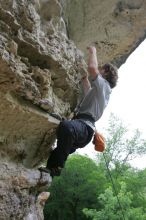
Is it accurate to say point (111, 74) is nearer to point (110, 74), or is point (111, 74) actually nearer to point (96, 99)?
point (110, 74)

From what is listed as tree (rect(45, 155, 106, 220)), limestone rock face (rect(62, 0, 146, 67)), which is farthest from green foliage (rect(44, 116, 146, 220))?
limestone rock face (rect(62, 0, 146, 67))

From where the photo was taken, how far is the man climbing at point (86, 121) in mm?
4645

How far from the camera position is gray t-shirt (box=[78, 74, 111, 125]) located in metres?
4.93

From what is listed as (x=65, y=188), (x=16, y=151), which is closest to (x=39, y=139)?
(x=16, y=151)

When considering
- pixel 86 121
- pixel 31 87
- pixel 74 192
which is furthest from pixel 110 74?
pixel 74 192

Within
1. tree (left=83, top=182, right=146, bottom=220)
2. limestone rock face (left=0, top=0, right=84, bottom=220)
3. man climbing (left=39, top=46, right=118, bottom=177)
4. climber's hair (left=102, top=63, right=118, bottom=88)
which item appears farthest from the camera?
tree (left=83, top=182, right=146, bottom=220)

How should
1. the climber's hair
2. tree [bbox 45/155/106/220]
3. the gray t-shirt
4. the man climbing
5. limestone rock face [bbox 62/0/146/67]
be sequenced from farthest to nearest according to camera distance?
tree [bbox 45/155/106/220]
limestone rock face [bbox 62/0/146/67]
the climber's hair
the gray t-shirt
the man climbing

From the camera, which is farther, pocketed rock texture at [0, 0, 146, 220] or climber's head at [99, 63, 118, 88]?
climber's head at [99, 63, 118, 88]

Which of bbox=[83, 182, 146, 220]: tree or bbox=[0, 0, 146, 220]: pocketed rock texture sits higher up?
bbox=[0, 0, 146, 220]: pocketed rock texture

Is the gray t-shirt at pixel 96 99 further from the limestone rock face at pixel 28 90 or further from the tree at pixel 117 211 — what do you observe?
the tree at pixel 117 211

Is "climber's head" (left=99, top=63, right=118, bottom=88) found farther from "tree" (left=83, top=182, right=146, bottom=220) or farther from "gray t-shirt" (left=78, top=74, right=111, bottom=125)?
"tree" (left=83, top=182, right=146, bottom=220)

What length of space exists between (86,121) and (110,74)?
2.87ft

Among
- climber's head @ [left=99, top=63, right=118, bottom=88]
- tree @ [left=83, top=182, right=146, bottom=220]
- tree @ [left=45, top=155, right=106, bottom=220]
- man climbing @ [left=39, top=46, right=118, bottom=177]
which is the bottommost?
tree @ [left=45, top=155, right=106, bottom=220]

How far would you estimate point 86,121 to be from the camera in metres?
4.88
